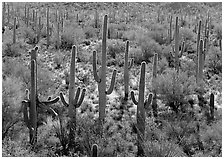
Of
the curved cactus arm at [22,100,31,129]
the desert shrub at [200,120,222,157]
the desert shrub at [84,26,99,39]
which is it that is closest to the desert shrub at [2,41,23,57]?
the desert shrub at [84,26,99,39]

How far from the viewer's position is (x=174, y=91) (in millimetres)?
13508

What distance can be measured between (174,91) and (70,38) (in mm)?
10378

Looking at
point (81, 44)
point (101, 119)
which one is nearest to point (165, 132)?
point (101, 119)

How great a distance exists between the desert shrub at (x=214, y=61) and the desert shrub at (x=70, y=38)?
8.12 meters

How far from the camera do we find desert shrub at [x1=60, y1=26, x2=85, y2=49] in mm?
21906

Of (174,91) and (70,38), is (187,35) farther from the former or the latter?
(174,91)

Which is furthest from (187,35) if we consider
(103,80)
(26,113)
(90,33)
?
(26,113)

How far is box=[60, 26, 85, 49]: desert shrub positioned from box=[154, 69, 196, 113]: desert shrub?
9.00 meters

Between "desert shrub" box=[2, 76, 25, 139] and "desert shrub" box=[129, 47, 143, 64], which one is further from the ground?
"desert shrub" box=[129, 47, 143, 64]

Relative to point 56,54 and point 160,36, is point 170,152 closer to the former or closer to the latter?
point 56,54

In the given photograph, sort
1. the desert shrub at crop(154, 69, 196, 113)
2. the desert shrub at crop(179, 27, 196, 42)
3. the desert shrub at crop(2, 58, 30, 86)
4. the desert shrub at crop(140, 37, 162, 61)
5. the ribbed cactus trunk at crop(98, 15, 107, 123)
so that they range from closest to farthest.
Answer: the ribbed cactus trunk at crop(98, 15, 107, 123)
the desert shrub at crop(154, 69, 196, 113)
the desert shrub at crop(2, 58, 30, 86)
the desert shrub at crop(140, 37, 162, 61)
the desert shrub at crop(179, 27, 196, 42)

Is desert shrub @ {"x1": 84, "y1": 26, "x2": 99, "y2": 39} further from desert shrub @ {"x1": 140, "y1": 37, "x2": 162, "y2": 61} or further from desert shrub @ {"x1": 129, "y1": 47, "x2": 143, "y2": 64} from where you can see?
desert shrub @ {"x1": 129, "y1": 47, "x2": 143, "y2": 64}

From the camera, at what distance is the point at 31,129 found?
10.3 m

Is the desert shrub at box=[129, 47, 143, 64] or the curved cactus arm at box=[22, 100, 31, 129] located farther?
the desert shrub at box=[129, 47, 143, 64]
